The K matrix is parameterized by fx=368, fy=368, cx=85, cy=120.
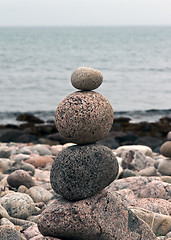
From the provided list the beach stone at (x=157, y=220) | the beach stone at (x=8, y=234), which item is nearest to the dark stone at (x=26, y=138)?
the beach stone at (x=157, y=220)

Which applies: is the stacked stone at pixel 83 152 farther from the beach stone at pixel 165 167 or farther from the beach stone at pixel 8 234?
the beach stone at pixel 165 167

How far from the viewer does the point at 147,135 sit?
15258 millimetres

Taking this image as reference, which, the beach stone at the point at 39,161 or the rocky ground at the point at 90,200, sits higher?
the rocky ground at the point at 90,200

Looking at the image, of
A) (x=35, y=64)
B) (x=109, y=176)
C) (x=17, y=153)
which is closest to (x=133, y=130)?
(x=17, y=153)

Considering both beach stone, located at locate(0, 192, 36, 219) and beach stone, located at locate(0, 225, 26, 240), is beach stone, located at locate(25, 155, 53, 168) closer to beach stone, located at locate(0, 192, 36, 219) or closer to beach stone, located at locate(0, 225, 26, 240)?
beach stone, located at locate(0, 192, 36, 219)

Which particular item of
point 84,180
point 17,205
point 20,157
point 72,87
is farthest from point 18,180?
point 72,87

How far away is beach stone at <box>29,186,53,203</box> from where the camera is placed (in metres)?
6.63

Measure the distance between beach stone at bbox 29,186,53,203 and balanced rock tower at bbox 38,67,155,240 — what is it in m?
2.66

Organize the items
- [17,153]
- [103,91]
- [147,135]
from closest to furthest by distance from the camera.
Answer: [17,153]
[147,135]
[103,91]

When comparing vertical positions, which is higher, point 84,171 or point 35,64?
point 84,171

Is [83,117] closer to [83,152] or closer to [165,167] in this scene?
[83,152]

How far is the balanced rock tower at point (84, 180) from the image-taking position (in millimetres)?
3859

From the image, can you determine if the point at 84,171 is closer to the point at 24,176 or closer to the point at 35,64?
the point at 24,176

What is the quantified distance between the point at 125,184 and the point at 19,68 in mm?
27150
